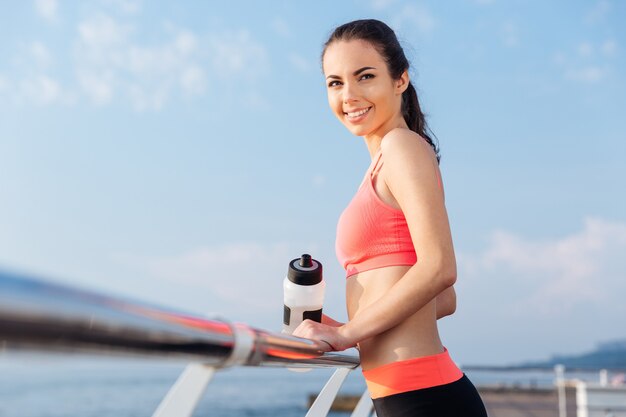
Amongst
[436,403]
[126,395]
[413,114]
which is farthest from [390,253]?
[126,395]

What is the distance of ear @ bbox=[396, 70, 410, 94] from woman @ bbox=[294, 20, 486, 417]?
0.02 meters

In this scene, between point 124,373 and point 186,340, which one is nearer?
point 186,340

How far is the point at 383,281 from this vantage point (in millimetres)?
1497

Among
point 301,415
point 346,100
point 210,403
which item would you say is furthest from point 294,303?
point 210,403

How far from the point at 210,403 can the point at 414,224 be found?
134ft

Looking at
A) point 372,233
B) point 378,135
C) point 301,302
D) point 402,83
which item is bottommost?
point 301,302

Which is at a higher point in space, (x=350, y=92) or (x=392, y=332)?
(x=350, y=92)

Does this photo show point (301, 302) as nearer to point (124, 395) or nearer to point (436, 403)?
point (436, 403)

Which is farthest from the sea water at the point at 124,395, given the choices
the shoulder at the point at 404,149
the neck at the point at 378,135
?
the shoulder at the point at 404,149

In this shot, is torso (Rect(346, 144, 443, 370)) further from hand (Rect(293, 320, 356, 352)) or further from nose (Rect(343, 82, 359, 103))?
nose (Rect(343, 82, 359, 103))

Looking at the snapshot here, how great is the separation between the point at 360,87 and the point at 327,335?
24.0 inches

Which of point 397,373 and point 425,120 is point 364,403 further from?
point 425,120

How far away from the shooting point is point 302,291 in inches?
61.1

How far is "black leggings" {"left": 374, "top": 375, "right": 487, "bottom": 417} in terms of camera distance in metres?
1.42
